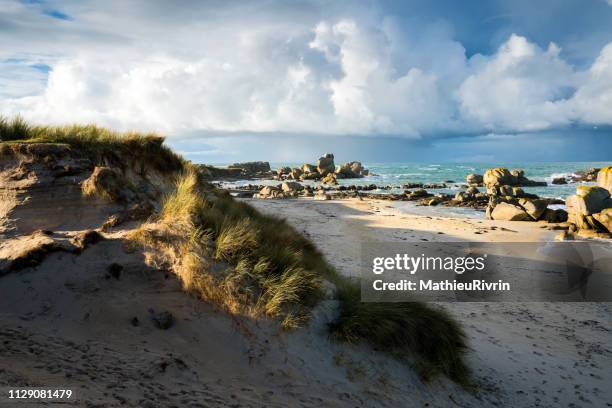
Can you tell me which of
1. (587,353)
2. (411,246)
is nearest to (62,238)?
(587,353)

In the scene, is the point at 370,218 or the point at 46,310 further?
the point at 370,218

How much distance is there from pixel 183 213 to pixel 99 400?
3.72 meters

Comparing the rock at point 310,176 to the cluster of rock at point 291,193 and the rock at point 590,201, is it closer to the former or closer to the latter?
the cluster of rock at point 291,193

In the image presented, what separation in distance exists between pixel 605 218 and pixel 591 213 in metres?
1.30

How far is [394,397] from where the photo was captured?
5.43 meters

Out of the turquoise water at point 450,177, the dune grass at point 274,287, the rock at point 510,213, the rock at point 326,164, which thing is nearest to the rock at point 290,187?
the turquoise water at point 450,177

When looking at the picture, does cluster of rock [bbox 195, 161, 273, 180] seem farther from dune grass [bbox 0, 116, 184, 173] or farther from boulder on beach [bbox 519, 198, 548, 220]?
dune grass [bbox 0, 116, 184, 173]

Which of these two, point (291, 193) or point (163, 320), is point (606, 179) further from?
point (163, 320)

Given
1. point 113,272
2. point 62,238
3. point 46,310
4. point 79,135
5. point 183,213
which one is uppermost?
point 79,135

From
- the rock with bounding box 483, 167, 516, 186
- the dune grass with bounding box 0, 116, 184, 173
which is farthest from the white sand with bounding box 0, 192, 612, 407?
the rock with bounding box 483, 167, 516, 186

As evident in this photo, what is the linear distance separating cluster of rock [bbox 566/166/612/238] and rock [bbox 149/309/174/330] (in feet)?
74.8

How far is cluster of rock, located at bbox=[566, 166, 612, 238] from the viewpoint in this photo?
69.2 feet

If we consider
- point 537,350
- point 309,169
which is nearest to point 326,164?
point 309,169

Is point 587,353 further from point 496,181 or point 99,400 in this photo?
point 496,181
